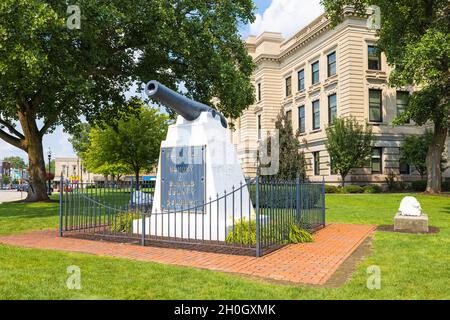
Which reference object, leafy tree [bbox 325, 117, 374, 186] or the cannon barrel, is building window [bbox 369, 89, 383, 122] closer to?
leafy tree [bbox 325, 117, 374, 186]

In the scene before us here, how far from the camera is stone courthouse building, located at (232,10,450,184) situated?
33750 mm

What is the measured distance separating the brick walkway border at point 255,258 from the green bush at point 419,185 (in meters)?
25.0

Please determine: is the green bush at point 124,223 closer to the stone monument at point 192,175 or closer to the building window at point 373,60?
the stone monument at point 192,175

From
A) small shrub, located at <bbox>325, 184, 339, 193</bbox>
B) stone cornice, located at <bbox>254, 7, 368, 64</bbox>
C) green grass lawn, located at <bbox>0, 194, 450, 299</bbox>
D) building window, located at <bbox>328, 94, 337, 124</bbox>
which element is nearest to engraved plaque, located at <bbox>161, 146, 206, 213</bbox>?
green grass lawn, located at <bbox>0, 194, 450, 299</bbox>

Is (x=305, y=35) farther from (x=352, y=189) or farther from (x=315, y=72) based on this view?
(x=352, y=189)

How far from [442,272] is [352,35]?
30.4 m

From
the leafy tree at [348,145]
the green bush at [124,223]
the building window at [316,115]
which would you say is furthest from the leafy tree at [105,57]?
the building window at [316,115]

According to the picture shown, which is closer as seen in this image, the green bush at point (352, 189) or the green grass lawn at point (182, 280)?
the green grass lawn at point (182, 280)

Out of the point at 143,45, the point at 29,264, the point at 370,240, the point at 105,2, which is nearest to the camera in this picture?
the point at 29,264

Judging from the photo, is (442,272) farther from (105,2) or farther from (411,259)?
(105,2)

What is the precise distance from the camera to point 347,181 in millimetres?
33094

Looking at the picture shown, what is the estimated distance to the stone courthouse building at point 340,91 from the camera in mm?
33750
